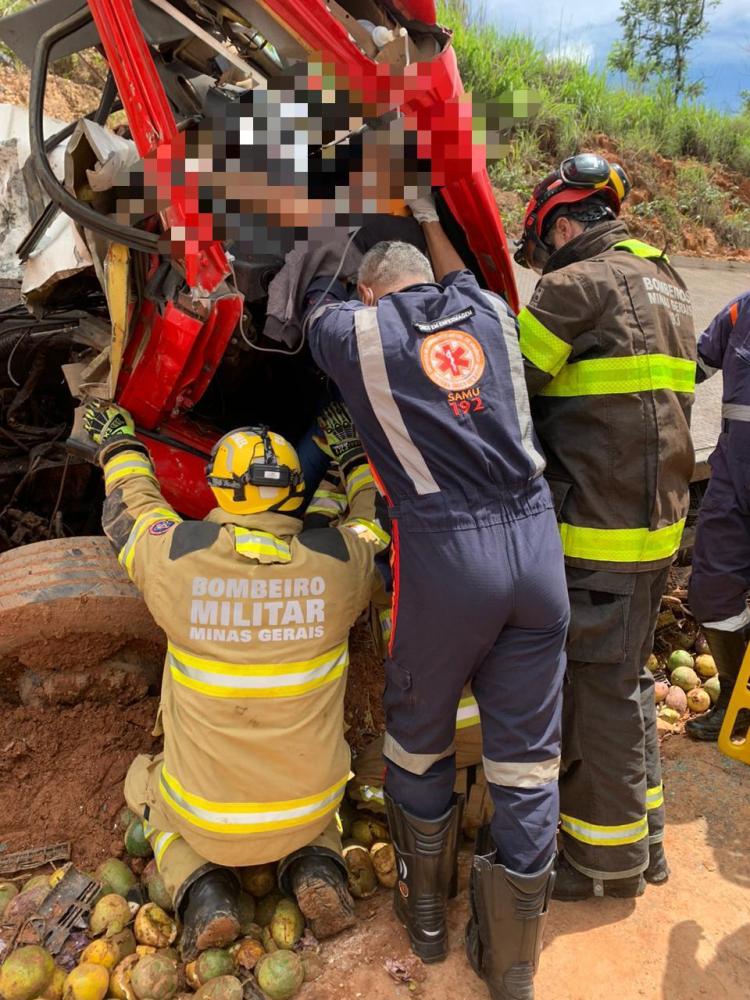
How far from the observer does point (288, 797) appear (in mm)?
2408

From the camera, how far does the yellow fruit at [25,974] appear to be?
218 cm

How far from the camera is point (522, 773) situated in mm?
2250

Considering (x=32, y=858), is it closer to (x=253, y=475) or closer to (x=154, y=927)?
(x=154, y=927)

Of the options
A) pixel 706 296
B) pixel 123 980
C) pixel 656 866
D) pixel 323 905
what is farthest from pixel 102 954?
pixel 706 296

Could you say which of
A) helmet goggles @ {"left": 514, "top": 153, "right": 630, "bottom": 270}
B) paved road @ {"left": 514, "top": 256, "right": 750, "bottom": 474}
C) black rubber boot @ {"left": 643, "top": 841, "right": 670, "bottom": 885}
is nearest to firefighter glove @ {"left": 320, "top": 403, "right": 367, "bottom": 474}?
helmet goggles @ {"left": 514, "top": 153, "right": 630, "bottom": 270}

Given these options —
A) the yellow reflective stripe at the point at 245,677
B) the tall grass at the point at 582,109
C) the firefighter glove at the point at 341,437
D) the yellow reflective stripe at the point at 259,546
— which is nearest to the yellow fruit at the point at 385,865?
the yellow reflective stripe at the point at 245,677

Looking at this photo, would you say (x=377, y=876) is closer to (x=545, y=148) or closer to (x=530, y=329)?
(x=530, y=329)

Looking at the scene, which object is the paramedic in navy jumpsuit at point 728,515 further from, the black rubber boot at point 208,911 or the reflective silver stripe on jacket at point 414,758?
the black rubber boot at point 208,911

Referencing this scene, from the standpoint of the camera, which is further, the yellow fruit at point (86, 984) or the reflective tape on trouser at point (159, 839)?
the reflective tape on trouser at point (159, 839)

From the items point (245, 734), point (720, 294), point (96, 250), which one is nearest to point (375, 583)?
point (245, 734)

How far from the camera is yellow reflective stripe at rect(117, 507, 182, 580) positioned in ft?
8.16

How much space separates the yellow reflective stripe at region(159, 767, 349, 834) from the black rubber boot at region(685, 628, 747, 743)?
2021 millimetres

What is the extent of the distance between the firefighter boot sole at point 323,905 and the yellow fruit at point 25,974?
74cm

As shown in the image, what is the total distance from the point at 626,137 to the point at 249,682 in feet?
35.9
